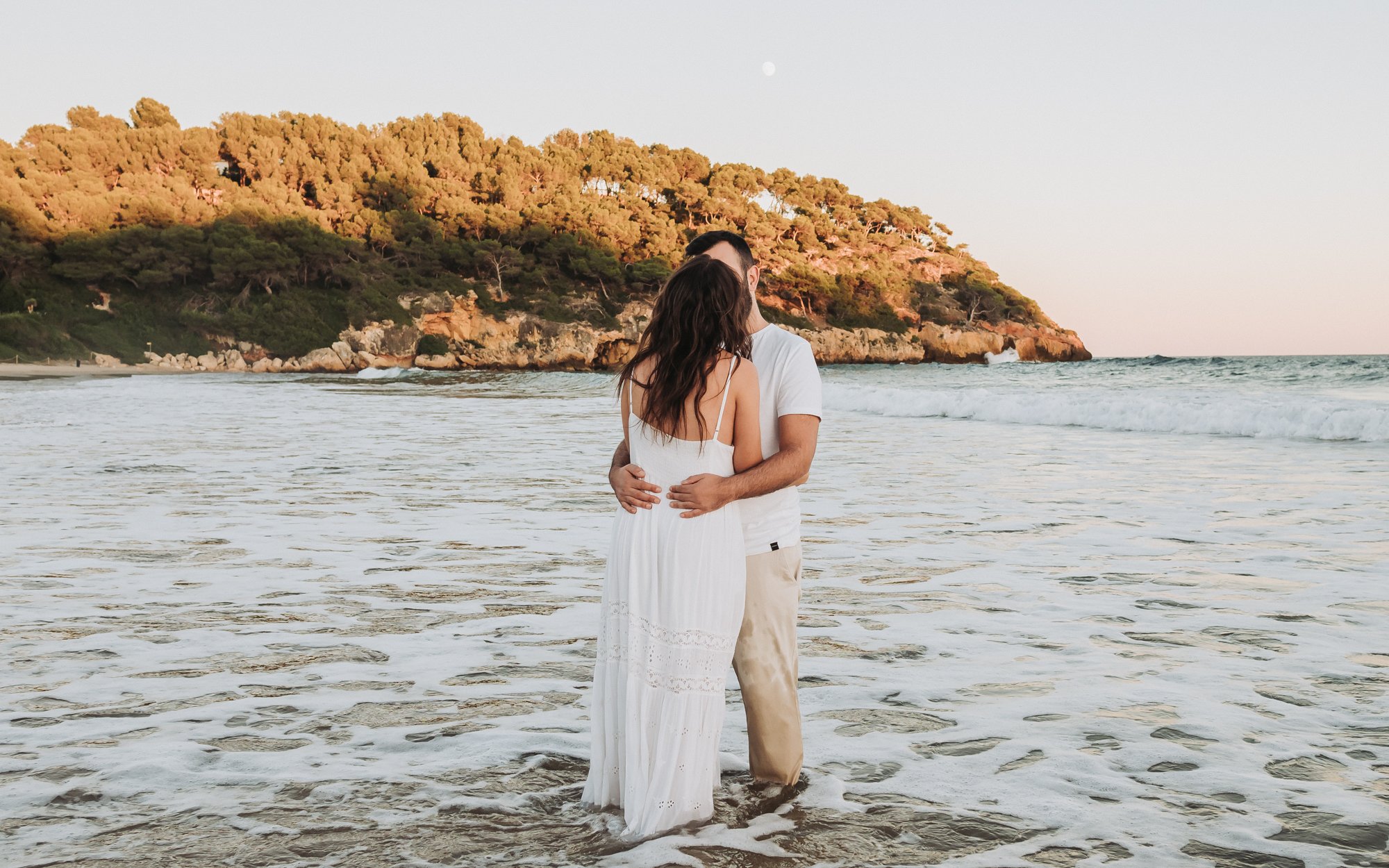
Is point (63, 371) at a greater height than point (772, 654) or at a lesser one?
greater

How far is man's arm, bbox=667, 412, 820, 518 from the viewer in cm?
253

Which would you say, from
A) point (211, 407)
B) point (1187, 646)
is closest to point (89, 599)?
point (1187, 646)

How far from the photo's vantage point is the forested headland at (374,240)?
199 feet

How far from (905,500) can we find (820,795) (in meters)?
6.29

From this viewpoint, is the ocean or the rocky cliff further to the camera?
the rocky cliff

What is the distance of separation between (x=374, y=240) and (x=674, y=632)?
7233 cm

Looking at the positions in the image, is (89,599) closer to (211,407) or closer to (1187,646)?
(1187,646)

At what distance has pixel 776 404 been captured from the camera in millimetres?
Answer: 2730

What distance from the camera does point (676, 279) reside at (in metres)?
2.57

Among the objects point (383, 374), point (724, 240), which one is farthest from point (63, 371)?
point (724, 240)

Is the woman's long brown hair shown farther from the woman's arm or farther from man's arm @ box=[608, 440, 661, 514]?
man's arm @ box=[608, 440, 661, 514]

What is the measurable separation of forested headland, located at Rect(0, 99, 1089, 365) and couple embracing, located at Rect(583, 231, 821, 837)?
6346 cm

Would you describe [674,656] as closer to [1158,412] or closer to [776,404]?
[776,404]

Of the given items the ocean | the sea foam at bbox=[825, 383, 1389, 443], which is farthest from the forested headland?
the ocean
